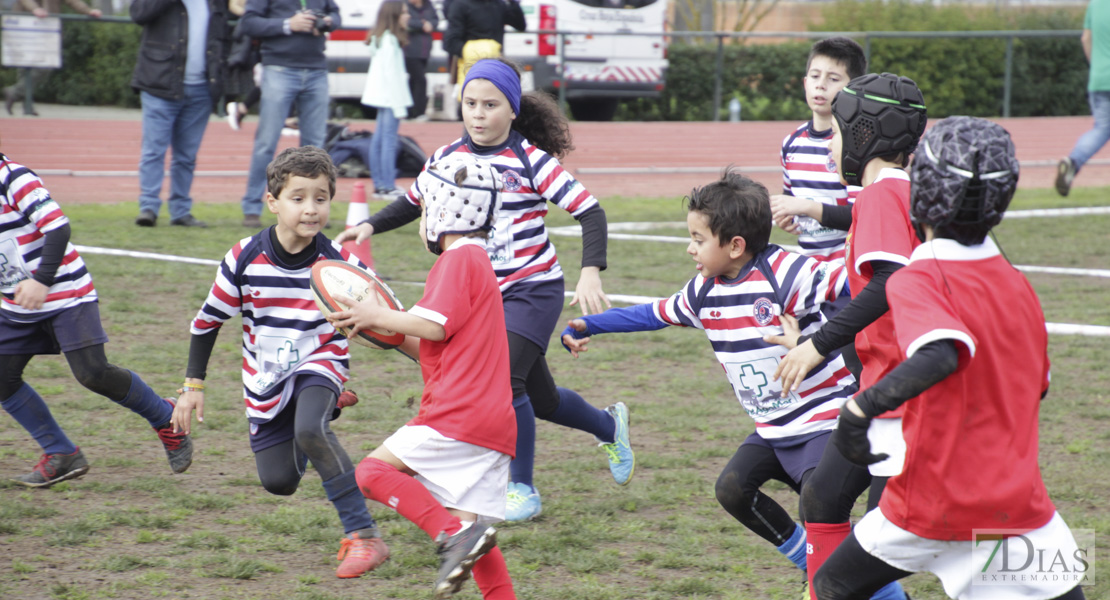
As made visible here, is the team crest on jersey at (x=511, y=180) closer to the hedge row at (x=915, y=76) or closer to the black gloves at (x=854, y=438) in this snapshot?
the black gloves at (x=854, y=438)

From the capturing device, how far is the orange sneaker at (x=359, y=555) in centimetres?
386

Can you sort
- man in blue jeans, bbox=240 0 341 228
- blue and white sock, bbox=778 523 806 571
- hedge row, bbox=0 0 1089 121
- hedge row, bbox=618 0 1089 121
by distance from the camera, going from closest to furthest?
blue and white sock, bbox=778 523 806 571
man in blue jeans, bbox=240 0 341 228
hedge row, bbox=0 0 1089 121
hedge row, bbox=618 0 1089 121

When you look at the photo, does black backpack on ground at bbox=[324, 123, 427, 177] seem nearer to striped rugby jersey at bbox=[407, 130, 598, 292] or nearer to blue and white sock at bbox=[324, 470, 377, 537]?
striped rugby jersey at bbox=[407, 130, 598, 292]

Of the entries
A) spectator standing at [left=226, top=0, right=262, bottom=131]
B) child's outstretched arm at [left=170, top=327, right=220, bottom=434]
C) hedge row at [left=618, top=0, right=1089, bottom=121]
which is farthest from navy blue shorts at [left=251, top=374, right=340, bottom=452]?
hedge row at [left=618, top=0, right=1089, bottom=121]

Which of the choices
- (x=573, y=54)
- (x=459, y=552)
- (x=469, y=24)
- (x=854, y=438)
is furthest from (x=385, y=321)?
(x=573, y=54)

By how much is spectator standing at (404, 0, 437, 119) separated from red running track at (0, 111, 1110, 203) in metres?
1.57

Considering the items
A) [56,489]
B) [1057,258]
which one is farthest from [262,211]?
[1057,258]

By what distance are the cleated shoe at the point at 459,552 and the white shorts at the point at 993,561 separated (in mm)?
1137

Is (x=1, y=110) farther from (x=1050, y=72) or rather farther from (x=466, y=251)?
(x=1050, y=72)

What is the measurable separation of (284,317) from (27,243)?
1.33 m

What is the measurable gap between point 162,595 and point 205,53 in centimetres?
734

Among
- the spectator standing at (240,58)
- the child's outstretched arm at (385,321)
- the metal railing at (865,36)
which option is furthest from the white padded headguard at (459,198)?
the metal railing at (865,36)

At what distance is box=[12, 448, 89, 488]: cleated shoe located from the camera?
4.72 meters

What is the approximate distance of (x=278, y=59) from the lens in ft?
33.0
